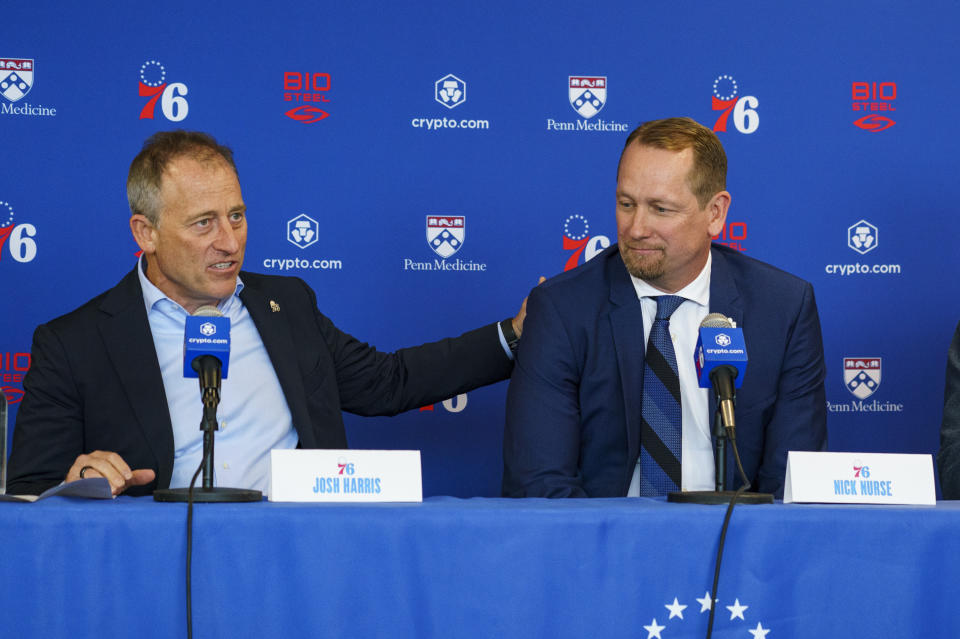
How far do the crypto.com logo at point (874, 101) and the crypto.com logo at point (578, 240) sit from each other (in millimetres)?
999

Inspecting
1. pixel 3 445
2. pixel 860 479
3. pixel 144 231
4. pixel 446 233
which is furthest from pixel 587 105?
pixel 3 445

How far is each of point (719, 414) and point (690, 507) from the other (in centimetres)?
19

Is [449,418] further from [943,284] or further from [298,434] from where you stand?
[943,284]

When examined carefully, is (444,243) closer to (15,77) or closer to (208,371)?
(15,77)

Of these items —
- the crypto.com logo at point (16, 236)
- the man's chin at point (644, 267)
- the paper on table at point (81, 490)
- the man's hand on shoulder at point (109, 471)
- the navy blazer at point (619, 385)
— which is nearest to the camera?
the paper on table at point (81, 490)

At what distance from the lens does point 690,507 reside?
1.47 meters

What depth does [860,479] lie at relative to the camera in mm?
1573

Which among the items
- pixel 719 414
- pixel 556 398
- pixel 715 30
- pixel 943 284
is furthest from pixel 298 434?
pixel 943 284

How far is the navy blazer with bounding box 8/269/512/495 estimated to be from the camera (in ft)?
7.54

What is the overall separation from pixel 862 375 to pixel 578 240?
3.57 ft

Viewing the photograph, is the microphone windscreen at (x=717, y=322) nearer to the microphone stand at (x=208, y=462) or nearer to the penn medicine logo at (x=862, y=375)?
the microphone stand at (x=208, y=462)

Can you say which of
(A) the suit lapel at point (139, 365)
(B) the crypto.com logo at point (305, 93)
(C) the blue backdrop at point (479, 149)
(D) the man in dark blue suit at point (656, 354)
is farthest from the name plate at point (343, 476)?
(B) the crypto.com logo at point (305, 93)

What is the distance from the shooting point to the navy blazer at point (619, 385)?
236 centimetres

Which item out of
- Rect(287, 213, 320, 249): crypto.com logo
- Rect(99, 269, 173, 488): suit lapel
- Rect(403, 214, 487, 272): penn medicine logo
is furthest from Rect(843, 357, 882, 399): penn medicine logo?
Rect(99, 269, 173, 488): suit lapel
